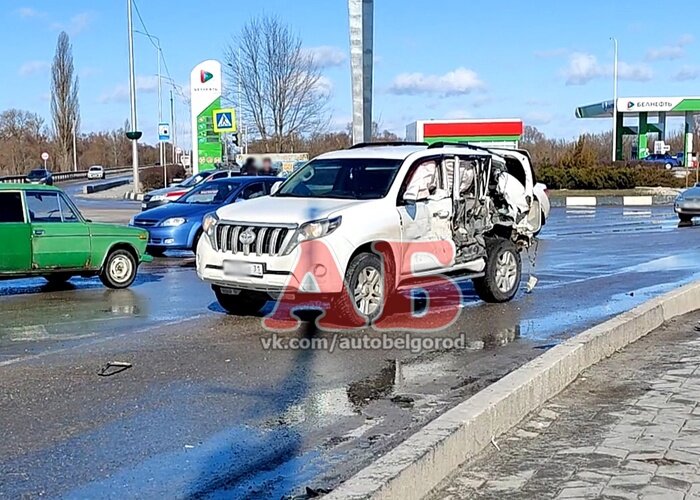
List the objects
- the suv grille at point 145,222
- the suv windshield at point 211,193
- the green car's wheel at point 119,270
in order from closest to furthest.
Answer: the green car's wheel at point 119,270, the suv grille at point 145,222, the suv windshield at point 211,193

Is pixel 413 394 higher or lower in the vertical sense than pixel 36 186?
lower

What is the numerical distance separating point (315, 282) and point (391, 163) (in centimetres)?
211

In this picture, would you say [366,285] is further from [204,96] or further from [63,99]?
[63,99]

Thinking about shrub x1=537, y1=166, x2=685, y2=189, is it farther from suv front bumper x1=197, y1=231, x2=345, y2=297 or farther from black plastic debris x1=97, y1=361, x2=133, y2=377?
black plastic debris x1=97, y1=361, x2=133, y2=377

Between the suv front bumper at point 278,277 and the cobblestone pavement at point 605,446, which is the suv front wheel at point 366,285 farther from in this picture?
the cobblestone pavement at point 605,446

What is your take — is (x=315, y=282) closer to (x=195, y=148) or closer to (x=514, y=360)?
(x=514, y=360)

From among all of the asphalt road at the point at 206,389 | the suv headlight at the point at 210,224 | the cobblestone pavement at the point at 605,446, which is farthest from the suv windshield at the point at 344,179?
the cobblestone pavement at the point at 605,446

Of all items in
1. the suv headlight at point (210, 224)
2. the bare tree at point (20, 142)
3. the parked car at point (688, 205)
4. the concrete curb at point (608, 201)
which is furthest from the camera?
the bare tree at point (20, 142)

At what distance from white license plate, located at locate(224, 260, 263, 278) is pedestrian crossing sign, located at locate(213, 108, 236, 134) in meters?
28.8

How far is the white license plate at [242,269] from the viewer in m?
9.29

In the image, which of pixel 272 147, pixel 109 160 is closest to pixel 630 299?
pixel 272 147

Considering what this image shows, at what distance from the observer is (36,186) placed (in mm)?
12445

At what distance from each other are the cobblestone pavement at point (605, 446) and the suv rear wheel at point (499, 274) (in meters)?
4.01

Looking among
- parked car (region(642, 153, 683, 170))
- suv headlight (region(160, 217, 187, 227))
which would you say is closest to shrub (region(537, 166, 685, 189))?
parked car (region(642, 153, 683, 170))
